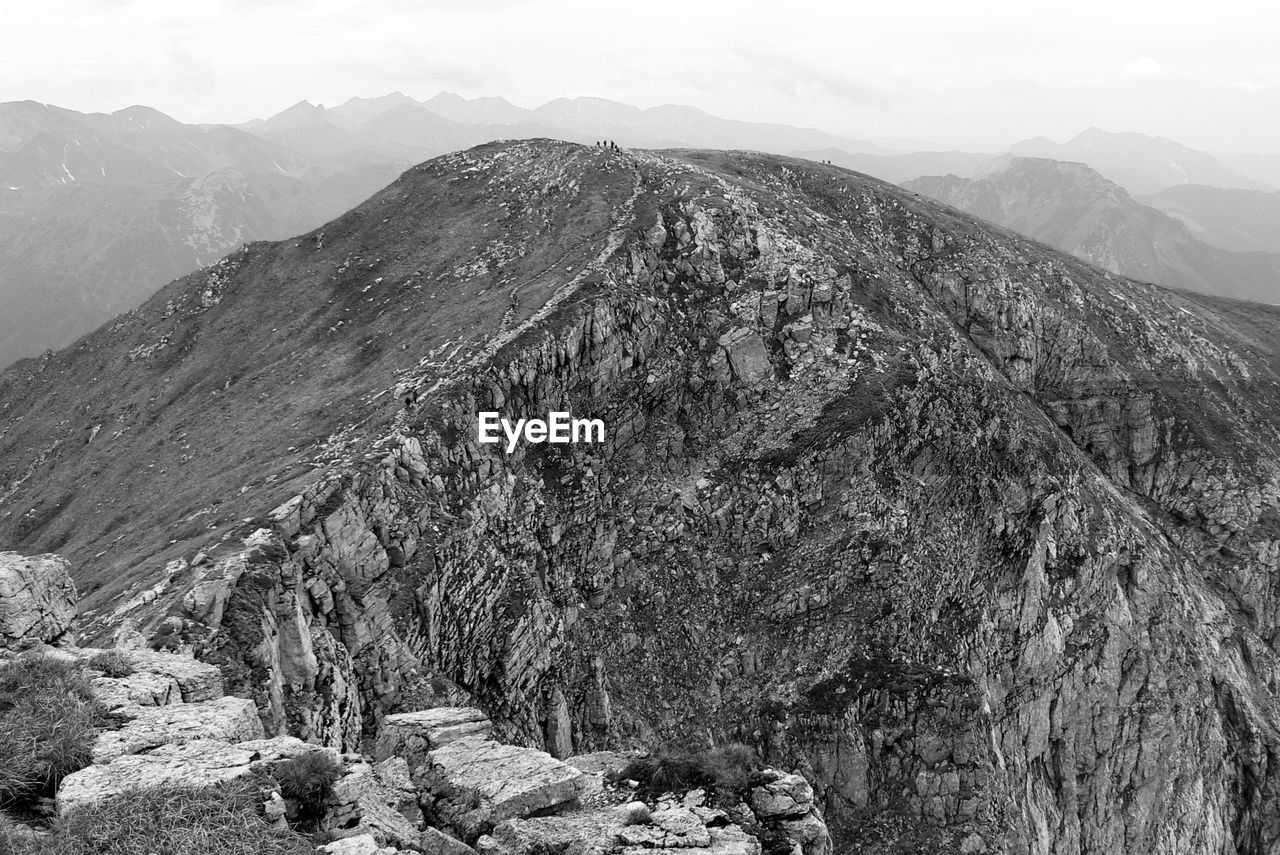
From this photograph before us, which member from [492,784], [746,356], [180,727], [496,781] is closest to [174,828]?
[180,727]

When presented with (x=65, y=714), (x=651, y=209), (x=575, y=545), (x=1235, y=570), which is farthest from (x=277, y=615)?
(x=1235, y=570)

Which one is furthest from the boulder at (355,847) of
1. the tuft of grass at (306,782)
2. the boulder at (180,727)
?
the boulder at (180,727)

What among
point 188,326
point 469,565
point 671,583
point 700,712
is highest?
point 188,326

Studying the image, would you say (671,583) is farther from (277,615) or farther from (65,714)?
(65,714)

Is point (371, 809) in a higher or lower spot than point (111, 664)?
lower

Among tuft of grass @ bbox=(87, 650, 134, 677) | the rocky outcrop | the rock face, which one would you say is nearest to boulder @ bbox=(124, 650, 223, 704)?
tuft of grass @ bbox=(87, 650, 134, 677)

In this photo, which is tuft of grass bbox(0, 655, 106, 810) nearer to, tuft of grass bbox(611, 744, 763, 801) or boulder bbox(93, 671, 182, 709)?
boulder bbox(93, 671, 182, 709)

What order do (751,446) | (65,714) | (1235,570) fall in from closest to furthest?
(65,714)
(751,446)
(1235,570)

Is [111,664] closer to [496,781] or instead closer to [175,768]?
[175,768]
